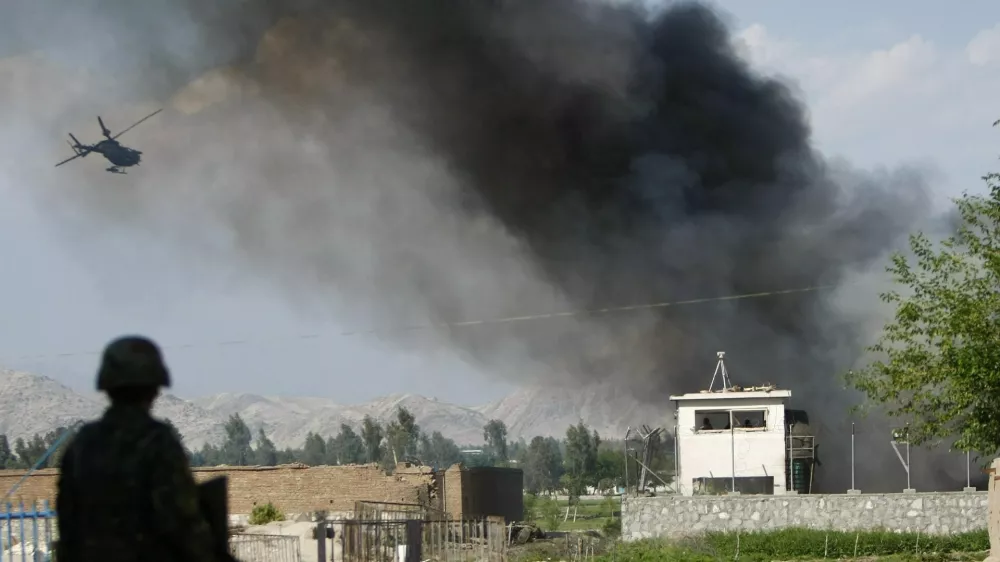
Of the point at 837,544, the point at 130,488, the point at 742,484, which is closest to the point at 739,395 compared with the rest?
the point at 742,484

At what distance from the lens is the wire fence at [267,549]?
1671 cm

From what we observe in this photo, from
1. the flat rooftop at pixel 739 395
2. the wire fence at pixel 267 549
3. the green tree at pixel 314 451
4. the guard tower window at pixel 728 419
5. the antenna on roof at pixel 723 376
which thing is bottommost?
the green tree at pixel 314 451

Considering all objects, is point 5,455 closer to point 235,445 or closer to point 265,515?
point 235,445

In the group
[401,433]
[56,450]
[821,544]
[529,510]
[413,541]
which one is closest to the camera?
[56,450]

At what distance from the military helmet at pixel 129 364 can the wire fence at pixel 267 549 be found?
11.8 m

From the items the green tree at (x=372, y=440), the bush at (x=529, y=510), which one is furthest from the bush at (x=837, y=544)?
the green tree at (x=372, y=440)

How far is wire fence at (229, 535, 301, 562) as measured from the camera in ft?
54.8

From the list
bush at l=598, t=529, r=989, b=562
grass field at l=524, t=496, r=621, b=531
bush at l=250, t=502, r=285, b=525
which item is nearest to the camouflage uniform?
bush at l=598, t=529, r=989, b=562

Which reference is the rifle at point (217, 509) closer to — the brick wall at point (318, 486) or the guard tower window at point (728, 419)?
the guard tower window at point (728, 419)

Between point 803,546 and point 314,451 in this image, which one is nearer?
point 803,546

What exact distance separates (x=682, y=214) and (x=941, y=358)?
99.9 feet

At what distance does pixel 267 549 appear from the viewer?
55.0 ft

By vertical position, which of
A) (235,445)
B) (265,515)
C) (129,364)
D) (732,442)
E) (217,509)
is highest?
(129,364)

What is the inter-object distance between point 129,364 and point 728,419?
33.0 m
